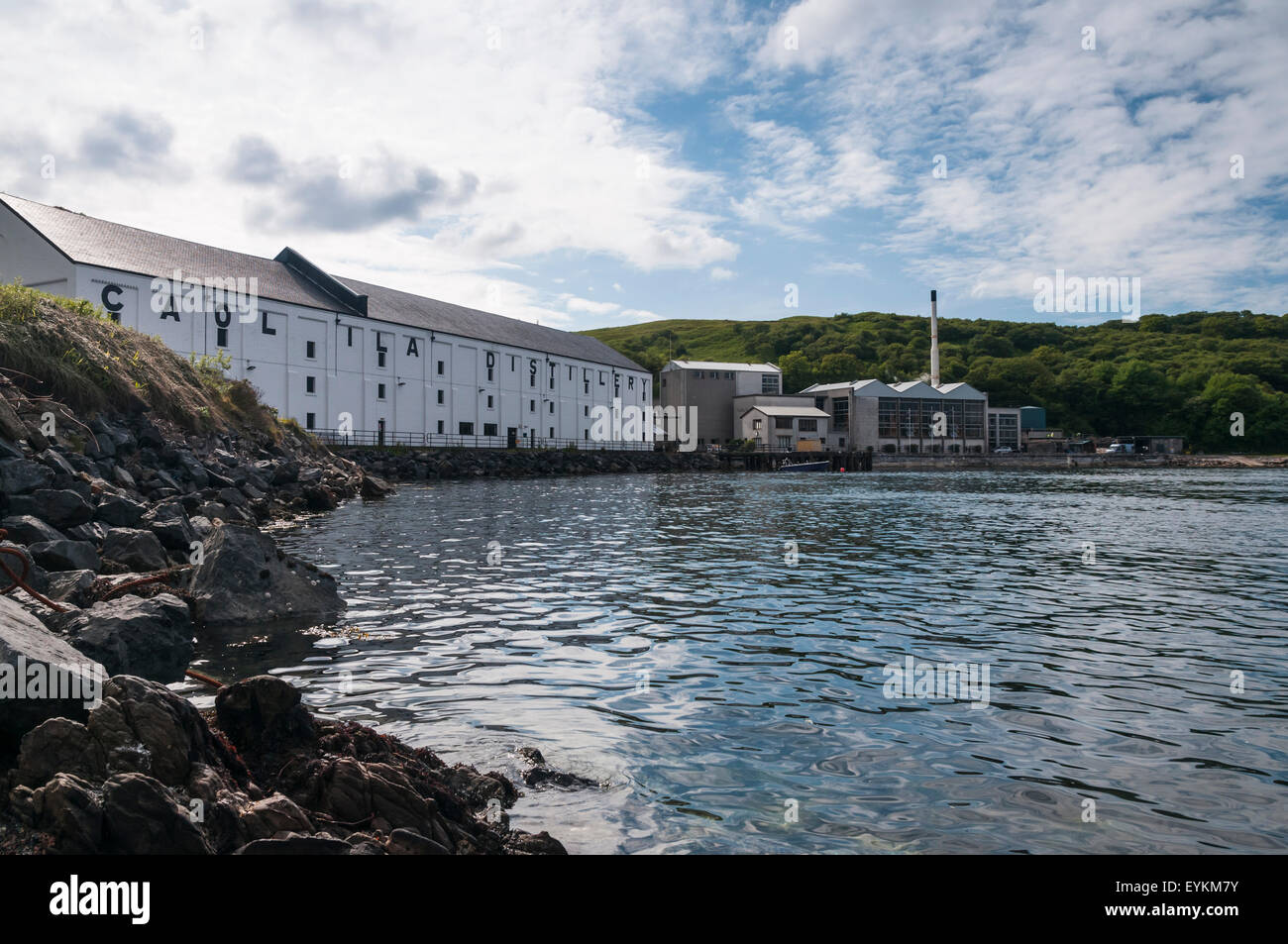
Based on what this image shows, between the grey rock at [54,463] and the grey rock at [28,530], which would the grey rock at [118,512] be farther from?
the grey rock at [28,530]

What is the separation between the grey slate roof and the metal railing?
29.9 ft

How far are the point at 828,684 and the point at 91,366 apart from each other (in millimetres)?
24730

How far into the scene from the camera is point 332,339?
58.9 metres

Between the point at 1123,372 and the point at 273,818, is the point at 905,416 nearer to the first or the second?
the point at 1123,372

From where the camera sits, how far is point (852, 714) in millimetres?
7750

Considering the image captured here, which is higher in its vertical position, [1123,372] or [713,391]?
[1123,372]

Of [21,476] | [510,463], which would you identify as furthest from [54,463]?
[510,463]

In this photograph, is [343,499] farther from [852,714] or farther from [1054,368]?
[1054,368]

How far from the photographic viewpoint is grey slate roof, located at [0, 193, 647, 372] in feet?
152

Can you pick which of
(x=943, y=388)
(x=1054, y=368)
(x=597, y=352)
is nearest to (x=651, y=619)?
(x=597, y=352)

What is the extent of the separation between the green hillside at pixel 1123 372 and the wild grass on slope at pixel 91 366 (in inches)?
5088

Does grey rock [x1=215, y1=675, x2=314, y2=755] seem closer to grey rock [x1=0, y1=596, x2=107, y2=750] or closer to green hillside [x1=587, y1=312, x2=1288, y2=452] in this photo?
grey rock [x1=0, y1=596, x2=107, y2=750]

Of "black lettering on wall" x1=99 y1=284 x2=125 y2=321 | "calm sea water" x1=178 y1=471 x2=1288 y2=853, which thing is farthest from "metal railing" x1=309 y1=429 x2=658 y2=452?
"calm sea water" x1=178 y1=471 x2=1288 y2=853

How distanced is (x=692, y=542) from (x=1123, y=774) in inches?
637
